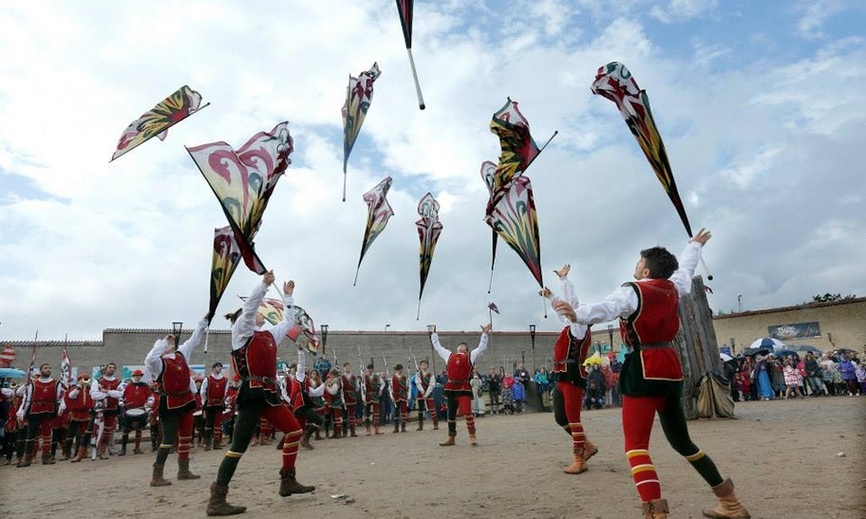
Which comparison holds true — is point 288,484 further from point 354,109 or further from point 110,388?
point 110,388

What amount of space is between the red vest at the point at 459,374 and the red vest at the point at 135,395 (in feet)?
27.5

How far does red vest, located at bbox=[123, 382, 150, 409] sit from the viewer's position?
559 inches

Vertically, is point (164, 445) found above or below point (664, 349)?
below

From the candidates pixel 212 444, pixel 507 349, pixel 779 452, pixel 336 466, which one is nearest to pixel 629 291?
pixel 779 452

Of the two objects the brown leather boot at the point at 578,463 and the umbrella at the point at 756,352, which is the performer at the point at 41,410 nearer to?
the brown leather boot at the point at 578,463

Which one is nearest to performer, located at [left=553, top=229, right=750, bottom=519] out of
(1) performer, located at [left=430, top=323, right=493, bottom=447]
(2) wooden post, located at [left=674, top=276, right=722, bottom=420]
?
(1) performer, located at [left=430, top=323, right=493, bottom=447]

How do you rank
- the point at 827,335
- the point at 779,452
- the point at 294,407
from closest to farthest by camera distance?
the point at 779,452 → the point at 294,407 → the point at 827,335

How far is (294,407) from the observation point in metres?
12.8

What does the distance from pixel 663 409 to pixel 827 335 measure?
101 feet

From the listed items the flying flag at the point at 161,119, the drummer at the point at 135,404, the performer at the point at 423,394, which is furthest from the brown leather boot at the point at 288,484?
the performer at the point at 423,394

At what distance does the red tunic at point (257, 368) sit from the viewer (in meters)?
5.99

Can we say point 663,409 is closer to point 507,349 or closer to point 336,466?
point 336,466

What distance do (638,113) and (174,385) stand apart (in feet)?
24.5

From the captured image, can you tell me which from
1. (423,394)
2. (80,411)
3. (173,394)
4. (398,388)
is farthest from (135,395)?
(423,394)
